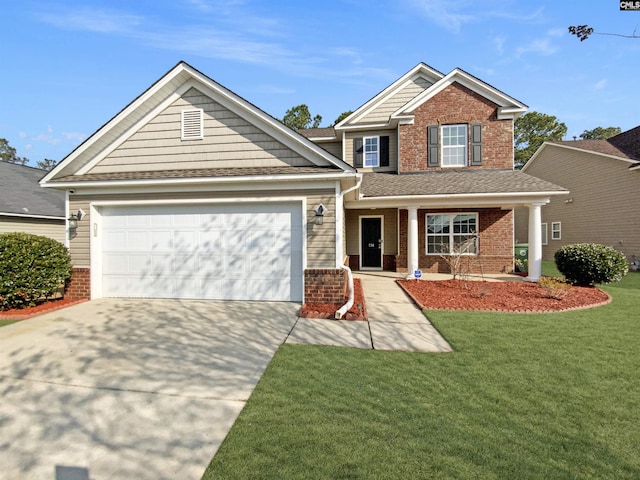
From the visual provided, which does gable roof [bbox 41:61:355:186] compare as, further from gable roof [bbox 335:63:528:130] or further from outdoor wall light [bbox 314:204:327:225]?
gable roof [bbox 335:63:528:130]

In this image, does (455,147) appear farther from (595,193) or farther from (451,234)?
(595,193)

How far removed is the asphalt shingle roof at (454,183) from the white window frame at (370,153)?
122 centimetres

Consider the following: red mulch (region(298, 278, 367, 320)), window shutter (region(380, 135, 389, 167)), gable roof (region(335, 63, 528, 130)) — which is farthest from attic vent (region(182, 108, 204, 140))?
window shutter (region(380, 135, 389, 167))

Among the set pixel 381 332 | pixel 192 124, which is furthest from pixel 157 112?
pixel 381 332

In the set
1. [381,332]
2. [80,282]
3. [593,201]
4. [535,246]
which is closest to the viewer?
[381,332]

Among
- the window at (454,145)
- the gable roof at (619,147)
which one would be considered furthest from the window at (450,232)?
the gable roof at (619,147)

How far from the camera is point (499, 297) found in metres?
7.99

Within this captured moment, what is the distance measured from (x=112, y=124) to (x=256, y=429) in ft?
26.8

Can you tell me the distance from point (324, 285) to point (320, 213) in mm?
1589

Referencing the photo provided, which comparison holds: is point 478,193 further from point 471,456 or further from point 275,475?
point 275,475

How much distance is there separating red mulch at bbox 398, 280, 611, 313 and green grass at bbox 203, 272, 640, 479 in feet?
6.93

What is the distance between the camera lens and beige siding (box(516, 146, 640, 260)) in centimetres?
1491

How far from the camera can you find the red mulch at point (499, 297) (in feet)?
23.4

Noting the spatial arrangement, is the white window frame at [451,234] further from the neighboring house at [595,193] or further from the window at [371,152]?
the neighboring house at [595,193]
